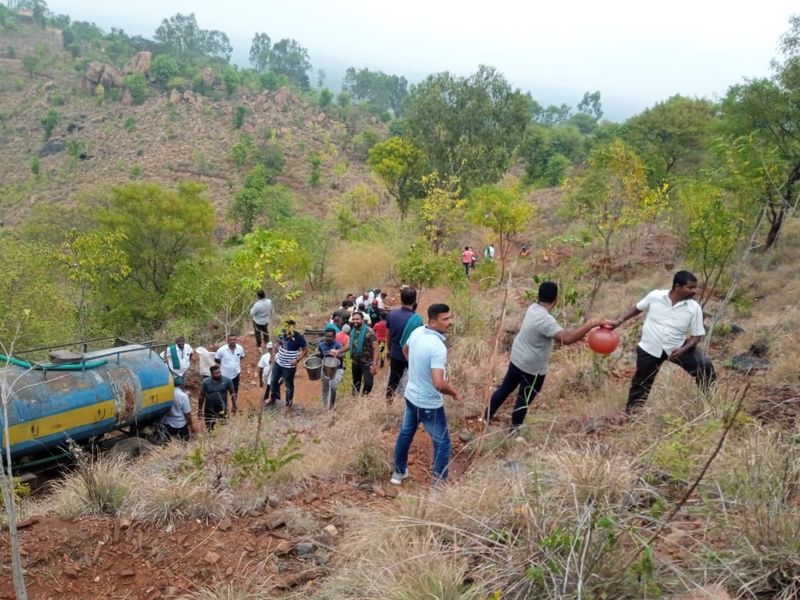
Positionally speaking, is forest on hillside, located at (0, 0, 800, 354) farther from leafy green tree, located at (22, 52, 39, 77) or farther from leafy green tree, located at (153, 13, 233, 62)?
leafy green tree, located at (153, 13, 233, 62)

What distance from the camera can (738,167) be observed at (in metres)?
11.9

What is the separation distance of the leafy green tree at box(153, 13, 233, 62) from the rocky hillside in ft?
66.5

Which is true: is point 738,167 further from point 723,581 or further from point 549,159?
point 549,159

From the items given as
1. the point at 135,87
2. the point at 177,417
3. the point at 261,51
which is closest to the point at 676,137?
the point at 177,417

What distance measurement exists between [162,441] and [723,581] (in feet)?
24.3

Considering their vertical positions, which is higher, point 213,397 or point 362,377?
point 362,377

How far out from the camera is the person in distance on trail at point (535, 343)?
4.69 metres

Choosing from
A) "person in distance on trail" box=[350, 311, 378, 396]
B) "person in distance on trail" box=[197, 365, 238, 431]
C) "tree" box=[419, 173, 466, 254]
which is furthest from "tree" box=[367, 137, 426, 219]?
"person in distance on trail" box=[197, 365, 238, 431]

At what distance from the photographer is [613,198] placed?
1358cm

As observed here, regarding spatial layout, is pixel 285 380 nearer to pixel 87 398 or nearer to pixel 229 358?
pixel 229 358

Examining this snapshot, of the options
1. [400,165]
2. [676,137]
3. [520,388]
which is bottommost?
[520,388]

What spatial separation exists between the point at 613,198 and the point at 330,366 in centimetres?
893

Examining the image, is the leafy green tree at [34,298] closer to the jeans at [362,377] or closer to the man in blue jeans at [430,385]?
the jeans at [362,377]

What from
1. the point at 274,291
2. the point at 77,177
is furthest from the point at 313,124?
the point at 274,291
